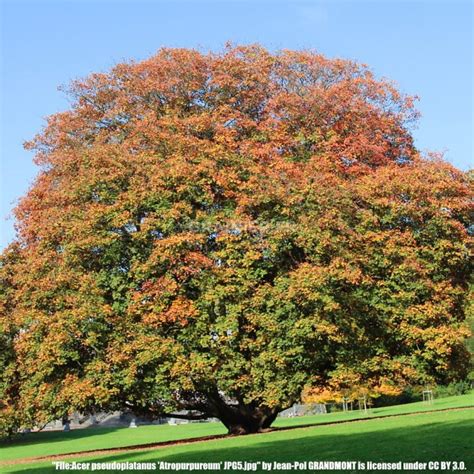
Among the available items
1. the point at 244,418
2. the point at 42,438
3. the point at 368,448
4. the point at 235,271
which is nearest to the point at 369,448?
the point at 368,448

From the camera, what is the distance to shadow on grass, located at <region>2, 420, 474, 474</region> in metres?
12.0

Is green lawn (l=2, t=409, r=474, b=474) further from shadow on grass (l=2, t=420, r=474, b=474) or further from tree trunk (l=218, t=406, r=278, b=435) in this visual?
tree trunk (l=218, t=406, r=278, b=435)

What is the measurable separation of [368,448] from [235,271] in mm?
9783

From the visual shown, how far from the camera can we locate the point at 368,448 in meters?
13.7

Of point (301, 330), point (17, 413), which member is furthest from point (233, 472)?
point (17, 413)

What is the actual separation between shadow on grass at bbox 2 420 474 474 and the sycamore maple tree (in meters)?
4.83

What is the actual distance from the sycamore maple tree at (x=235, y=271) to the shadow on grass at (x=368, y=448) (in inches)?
190

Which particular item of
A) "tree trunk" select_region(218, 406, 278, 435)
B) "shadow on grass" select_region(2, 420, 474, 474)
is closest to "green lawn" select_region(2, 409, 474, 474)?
"shadow on grass" select_region(2, 420, 474, 474)

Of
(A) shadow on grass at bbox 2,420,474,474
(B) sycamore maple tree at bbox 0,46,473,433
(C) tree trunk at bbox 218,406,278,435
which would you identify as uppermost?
(B) sycamore maple tree at bbox 0,46,473,433

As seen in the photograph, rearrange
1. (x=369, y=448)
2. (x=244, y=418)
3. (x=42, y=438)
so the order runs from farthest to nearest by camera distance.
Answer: (x=42, y=438)
(x=244, y=418)
(x=369, y=448)

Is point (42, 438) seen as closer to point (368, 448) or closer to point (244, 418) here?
point (244, 418)

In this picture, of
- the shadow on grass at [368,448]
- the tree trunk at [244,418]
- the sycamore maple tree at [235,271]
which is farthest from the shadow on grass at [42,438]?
the shadow on grass at [368,448]

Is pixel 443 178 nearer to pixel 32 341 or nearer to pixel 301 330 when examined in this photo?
pixel 301 330

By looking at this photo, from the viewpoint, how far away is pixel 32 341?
23.5 metres
